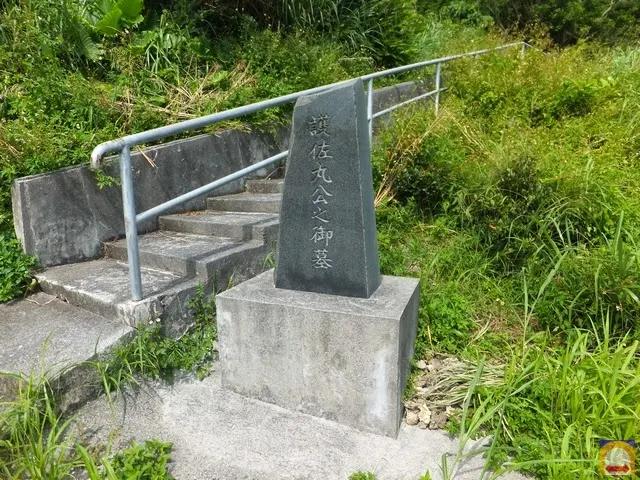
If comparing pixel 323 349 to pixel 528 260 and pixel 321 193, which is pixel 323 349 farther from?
pixel 528 260

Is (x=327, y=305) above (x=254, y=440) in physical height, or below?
above

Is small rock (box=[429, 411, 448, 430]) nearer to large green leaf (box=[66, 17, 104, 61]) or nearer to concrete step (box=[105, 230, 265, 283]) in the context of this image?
concrete step (box=[105, 230, 265, 283])

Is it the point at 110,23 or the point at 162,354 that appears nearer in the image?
the point at 162,354

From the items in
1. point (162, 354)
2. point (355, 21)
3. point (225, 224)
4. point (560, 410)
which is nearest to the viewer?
point (560, 410)

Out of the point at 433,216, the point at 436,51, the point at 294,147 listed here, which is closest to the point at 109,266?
the point at 294,147

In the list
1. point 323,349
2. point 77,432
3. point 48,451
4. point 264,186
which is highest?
point 264,186

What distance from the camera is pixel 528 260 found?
3.36 m

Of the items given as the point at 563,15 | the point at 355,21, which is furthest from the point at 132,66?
the point at 563,15

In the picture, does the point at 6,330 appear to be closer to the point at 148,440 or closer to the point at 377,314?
the point at 148,440

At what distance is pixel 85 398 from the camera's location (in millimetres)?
2477

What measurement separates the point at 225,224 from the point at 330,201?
1.42 meters

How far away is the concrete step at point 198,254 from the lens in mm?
3170

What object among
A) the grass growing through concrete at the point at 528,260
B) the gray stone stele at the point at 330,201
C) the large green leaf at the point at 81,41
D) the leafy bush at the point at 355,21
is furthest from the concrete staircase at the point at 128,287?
the leafy bush at the point at 355,21

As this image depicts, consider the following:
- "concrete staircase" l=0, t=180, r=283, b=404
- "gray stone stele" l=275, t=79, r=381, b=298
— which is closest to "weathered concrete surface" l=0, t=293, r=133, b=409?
"concrete staircase" l=0, t=180, r=283, b=404
